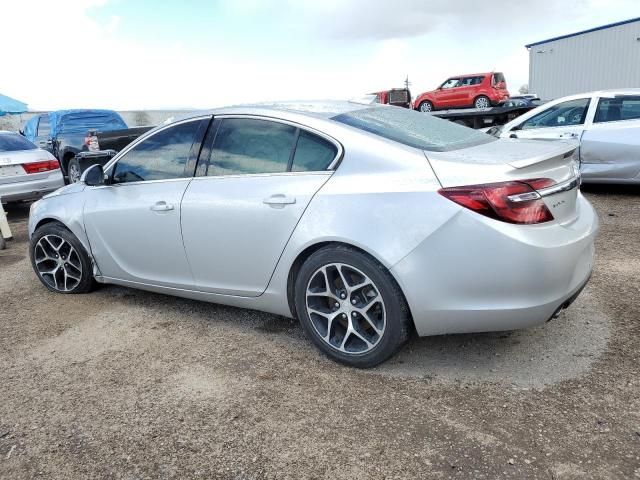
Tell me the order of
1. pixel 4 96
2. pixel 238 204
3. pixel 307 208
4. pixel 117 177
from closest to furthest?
pixel 307 208
pixel 238 204
pixel 117 177
pixel 4 96

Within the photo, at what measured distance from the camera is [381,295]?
2889mm

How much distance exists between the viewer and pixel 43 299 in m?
4.64

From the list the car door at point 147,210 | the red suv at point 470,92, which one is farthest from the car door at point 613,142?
the red suv at point 470,92

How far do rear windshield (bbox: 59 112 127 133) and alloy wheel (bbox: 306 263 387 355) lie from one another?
9.58m

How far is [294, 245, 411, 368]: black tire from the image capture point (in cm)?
286

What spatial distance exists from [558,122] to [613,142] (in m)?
0.90

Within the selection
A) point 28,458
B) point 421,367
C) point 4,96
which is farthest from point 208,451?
point 4,96

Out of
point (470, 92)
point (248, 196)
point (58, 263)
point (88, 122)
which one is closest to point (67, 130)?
point (88, 122)

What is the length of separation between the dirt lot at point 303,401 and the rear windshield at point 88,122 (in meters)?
8.84

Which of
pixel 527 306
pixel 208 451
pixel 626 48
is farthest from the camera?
pixel 626 48

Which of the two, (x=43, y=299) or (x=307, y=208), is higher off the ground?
(x=307, y=208)

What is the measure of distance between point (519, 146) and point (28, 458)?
304 centimetres

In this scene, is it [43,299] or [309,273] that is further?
[43,299]

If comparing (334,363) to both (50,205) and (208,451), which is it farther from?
(50,205)
